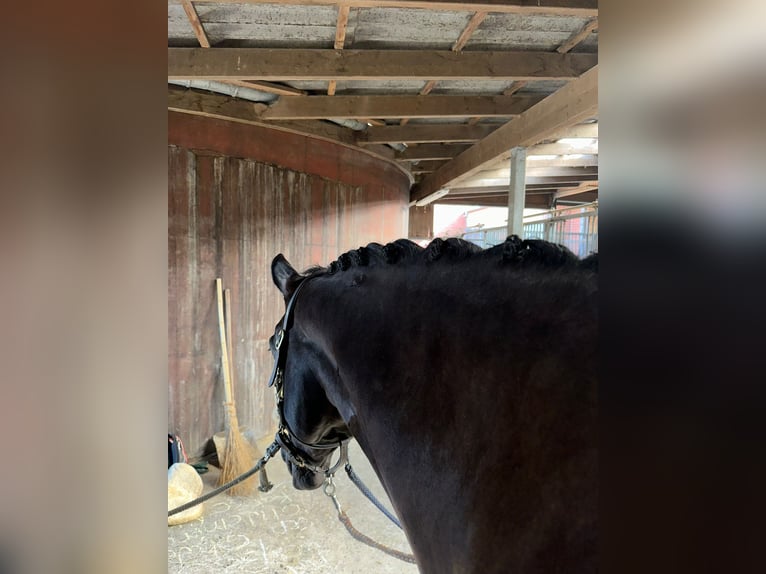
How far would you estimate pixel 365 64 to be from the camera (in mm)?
2945

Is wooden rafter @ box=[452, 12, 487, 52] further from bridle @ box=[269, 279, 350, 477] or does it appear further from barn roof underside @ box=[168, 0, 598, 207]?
bridle @ box=[269, 279, 350, 477]

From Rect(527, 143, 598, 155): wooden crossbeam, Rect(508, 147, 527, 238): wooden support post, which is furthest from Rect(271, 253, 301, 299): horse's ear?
Rect(527, 143, 598, 155): wooden crossbeam

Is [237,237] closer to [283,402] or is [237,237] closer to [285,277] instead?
[285,277]

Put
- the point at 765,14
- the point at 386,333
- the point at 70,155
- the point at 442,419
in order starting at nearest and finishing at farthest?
the point at 765,14 → the point at 70,155 → the point at 442,419 → the point at 386,333

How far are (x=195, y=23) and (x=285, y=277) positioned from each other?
1.87 metres

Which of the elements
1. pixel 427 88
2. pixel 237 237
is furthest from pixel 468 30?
pixel 237 237

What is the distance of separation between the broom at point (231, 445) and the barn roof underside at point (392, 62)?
5.71ft

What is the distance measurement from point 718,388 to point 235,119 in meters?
4.33

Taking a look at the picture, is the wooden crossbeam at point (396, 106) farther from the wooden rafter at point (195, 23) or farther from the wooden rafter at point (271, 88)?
the wooden rafter at point (195, 23)

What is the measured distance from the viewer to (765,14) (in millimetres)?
209

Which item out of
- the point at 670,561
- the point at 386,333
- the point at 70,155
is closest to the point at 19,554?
the point at 70,155

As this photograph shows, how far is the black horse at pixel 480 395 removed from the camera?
1.93ft

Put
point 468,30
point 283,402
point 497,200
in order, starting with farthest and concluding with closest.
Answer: point 497,200 < point 468,30 < point 283,402

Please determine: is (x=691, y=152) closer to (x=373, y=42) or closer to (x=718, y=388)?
(x=718, y=388)
